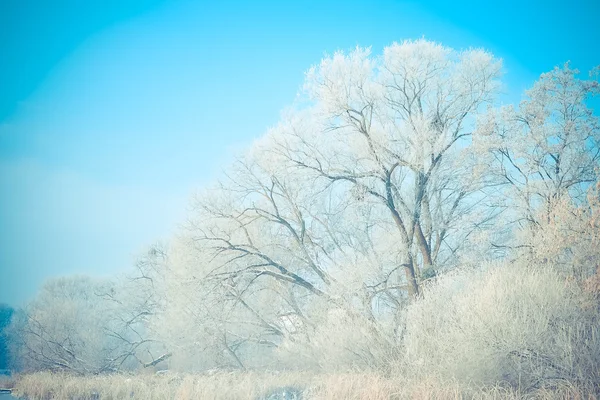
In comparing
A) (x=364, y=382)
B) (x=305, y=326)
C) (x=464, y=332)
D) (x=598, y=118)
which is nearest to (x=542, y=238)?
(x=464, y=332)

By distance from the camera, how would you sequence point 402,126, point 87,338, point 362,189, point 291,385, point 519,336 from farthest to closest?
point 87,338, point 402,126, point 362,189, point 291,385, point 519,336

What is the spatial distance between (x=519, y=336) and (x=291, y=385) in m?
7.02

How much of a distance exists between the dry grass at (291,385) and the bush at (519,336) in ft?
1.22

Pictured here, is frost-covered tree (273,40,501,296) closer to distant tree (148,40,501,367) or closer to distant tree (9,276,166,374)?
distant tree (148,40,501,367)

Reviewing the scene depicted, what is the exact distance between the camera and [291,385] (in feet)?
39.5

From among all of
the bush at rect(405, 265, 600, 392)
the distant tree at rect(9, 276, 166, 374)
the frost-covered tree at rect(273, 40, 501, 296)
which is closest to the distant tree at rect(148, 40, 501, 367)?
the frost-covered tree at rect(273, 40, 501, 296)

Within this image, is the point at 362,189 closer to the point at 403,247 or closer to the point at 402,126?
the point at 403,247

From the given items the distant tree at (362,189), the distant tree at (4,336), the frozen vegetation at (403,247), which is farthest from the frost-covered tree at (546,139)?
the distant tree at (4,336)

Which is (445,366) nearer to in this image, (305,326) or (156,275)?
(305,326)

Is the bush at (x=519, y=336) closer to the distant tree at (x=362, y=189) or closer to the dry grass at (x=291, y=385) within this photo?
the dry grass at (x=291, y=385)

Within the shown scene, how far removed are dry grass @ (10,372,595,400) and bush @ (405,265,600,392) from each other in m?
0.37

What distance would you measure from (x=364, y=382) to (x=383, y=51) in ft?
36.7

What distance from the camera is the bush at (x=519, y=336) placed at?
7.10 meters

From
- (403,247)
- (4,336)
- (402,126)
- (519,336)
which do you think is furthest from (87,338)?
(519,336)
